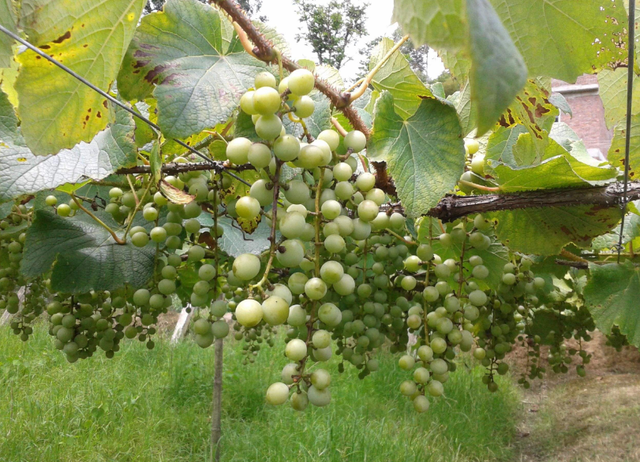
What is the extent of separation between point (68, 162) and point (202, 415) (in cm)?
349

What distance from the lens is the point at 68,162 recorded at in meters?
0.83

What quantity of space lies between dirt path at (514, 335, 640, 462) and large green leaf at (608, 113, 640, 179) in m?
3.43

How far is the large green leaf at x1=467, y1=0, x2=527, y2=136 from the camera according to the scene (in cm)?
22

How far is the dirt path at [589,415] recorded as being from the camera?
3795 mm

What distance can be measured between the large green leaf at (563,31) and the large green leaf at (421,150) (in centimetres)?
19


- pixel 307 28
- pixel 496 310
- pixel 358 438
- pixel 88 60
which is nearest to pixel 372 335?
Result: pixel 496 310

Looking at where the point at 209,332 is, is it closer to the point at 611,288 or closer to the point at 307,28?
the point at 611,288

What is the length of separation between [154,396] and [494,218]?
3730mm

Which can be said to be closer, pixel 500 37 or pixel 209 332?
pixel 500 37

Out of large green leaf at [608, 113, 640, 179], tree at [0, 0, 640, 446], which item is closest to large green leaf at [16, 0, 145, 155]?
tree at [0, 0, 640, 446]

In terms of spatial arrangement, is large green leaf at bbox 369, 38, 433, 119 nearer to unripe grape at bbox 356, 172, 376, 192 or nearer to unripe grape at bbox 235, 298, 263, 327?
unripe grape at bbox 356, 172, 376, 192

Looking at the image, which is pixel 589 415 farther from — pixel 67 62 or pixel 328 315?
pixel 67 62

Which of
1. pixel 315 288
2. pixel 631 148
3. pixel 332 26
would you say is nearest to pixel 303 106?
pixel 315 288

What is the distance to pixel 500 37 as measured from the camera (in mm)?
239
